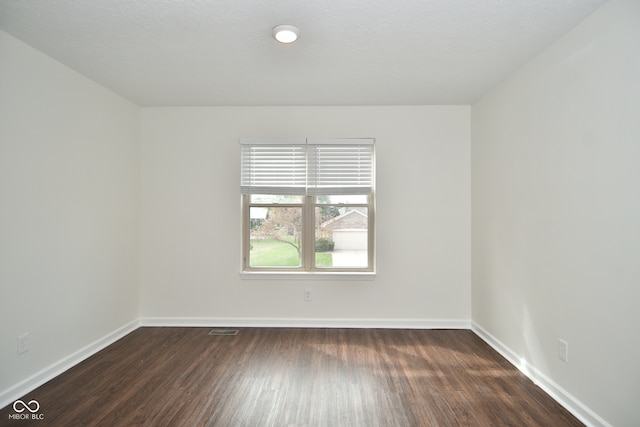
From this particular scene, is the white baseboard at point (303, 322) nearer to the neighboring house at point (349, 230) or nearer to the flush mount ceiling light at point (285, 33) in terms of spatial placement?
the neighboring house at point (349, 230)

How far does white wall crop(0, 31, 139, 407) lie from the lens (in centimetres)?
237

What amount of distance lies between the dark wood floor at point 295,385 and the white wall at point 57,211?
38 cm

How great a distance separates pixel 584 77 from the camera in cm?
218

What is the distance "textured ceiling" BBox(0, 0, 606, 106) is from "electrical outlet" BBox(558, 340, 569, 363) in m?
2.20

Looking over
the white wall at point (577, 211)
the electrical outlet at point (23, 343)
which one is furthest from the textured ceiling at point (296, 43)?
the electrical outlet at point (23, 343)

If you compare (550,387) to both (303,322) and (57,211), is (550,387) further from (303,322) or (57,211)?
(57,211)

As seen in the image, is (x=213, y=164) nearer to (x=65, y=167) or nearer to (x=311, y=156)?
(x=311, y=156)

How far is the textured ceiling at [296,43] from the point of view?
2029 mm

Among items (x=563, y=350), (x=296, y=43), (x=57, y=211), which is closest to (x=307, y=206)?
(x=296, y=43)

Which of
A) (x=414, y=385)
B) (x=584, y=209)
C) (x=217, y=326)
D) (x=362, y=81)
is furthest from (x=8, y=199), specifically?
(x=584, y=209)

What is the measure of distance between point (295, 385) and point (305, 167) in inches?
91.6

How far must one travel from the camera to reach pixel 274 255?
402 cm

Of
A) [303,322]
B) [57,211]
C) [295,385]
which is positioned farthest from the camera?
[303,322]

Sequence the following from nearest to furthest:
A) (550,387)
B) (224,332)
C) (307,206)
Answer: (550,387), (224,332), (307,206)
